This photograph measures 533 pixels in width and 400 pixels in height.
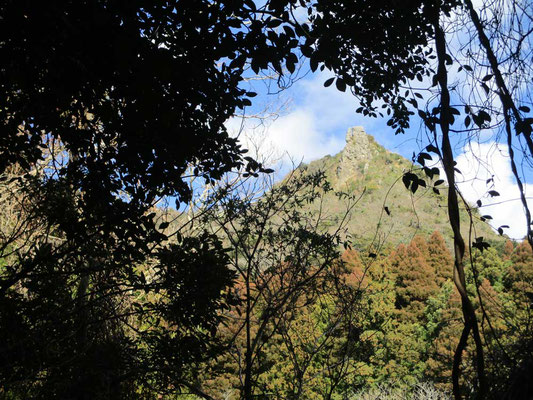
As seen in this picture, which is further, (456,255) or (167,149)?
(167,149)

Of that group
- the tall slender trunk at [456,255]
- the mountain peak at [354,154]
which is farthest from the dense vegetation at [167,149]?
the mountain peak at [354,154]

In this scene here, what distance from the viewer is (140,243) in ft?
10.2

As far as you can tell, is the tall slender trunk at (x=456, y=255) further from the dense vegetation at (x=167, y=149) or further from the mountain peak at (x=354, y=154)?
the mountain peak at (x=354, y=154)

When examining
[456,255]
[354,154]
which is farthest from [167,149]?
[354,154]

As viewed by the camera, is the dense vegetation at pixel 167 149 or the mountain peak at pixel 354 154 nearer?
the dense vegetation at pixel 167 149

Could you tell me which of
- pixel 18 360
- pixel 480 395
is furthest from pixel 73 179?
pixel 480 395

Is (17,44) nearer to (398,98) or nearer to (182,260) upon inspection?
(182,260)

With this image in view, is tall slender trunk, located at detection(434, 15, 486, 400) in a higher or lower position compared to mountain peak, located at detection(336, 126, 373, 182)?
lower

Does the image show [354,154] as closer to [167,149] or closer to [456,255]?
[167,149]

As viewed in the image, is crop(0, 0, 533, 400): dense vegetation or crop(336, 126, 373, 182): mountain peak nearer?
crop(0, 0, 533, 400): dense vegetation

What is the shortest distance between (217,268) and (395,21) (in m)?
2.55

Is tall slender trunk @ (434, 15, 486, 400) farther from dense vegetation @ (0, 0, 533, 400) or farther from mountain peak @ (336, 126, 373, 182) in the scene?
mountain peak @ (336, 126, 373, 182)

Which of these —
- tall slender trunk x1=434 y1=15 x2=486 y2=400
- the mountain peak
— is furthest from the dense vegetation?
the mountain peak

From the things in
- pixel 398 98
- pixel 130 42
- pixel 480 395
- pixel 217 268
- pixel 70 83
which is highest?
pixel 398 98
